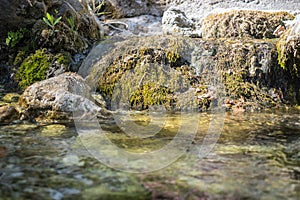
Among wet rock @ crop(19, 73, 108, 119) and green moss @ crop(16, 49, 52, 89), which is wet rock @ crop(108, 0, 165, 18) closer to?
green moss @ crop(16, 49, 52, 89)

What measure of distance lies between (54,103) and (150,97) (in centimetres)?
184

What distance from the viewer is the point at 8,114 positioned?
405cm

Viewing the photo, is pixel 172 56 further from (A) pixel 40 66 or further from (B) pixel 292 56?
(A) pixel 40 66

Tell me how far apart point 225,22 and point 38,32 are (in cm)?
471

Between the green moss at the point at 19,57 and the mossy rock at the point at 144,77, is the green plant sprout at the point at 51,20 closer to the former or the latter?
the green moss at the point at 19,57

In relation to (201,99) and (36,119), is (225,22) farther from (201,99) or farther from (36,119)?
(36,119)

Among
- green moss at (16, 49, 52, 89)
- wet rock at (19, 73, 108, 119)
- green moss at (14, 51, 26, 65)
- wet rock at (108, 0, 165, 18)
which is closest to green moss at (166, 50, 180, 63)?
wet rock at (19, 73, 108, 119)

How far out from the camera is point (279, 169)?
237 centimetres

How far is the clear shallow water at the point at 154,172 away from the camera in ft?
6.42

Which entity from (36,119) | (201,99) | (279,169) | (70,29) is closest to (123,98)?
(201,99)

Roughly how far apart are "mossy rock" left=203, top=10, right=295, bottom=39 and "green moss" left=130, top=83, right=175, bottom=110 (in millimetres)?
3414

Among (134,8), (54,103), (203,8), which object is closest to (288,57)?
(54,103)

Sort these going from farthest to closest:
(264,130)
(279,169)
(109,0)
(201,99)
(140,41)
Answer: (109,0), (140,41), (201,99), (264,130), (279,169)

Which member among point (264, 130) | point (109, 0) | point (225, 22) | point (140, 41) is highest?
point (109, 0)
